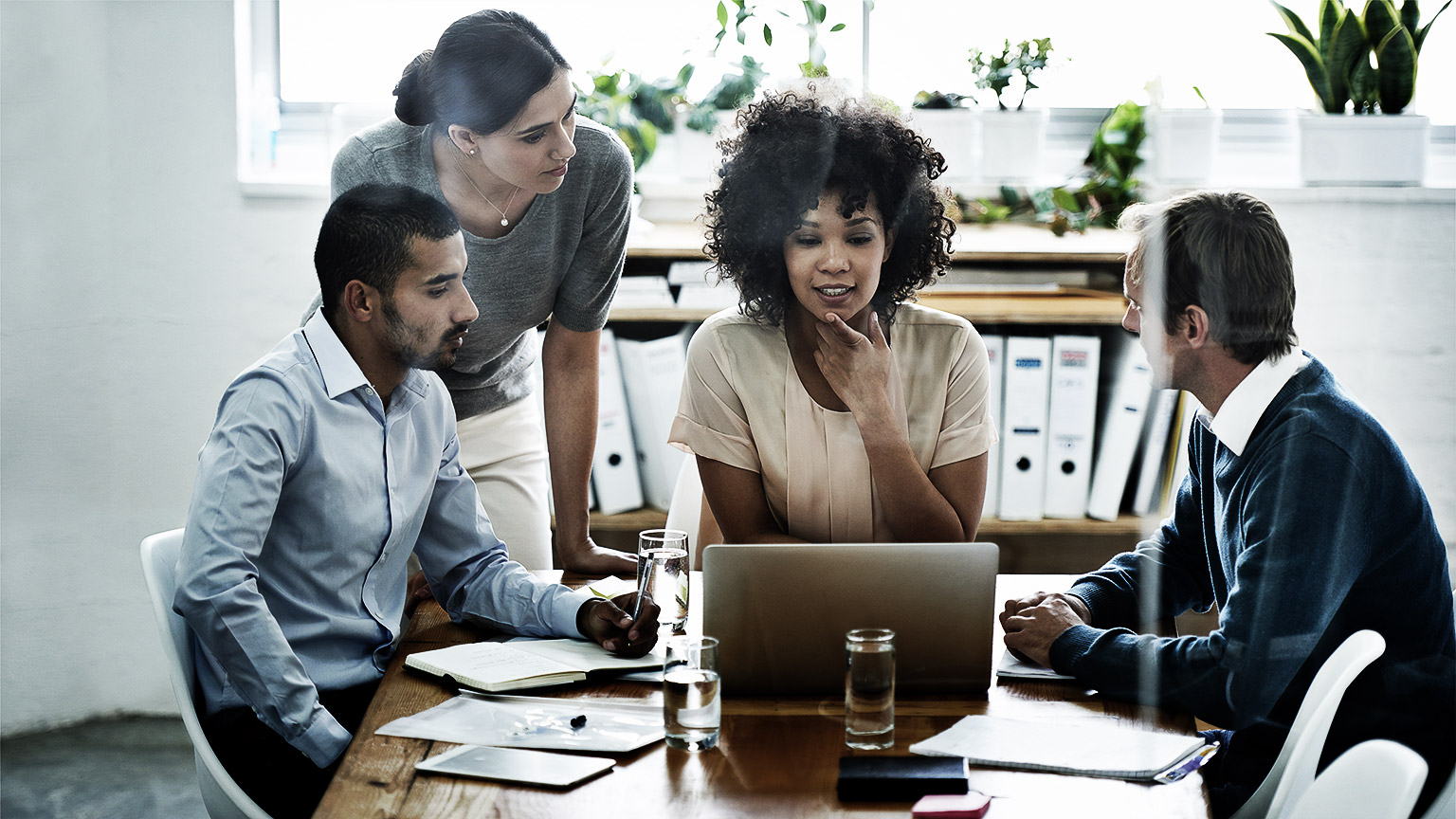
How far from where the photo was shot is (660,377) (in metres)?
2.31

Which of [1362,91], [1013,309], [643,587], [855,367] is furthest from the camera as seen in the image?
[1013,309]

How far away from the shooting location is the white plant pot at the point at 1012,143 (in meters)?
2.37

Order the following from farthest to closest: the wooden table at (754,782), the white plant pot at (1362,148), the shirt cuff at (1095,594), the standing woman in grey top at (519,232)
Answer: the white plant pot at (1362,148), the standing woman in grey top at (519,232), the shirt cuff at (1095,594), the wooden table at (754,782)

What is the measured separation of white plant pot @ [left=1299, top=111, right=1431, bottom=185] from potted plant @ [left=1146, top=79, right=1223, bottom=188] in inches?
7.4

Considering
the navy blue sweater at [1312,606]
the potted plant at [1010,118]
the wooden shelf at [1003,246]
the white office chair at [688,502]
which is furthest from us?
the potted plant at [1010,118]

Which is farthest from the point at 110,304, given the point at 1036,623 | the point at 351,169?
the point at 1036,623

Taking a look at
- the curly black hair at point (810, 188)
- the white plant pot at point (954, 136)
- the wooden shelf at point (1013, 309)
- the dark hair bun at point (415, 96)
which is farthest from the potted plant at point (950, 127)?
the dark hair bun at point (415, 96)

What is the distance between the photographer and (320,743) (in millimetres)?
1242

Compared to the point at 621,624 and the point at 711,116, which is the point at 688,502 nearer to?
the point at 621,624

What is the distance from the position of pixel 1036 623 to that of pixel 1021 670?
0.05 metres

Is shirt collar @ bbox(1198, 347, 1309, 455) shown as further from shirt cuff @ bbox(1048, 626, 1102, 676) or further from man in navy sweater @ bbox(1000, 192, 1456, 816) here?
shirt cuff @ bbox(1048, 626, 1102, 676)

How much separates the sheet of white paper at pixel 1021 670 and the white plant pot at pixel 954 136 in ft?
4.38

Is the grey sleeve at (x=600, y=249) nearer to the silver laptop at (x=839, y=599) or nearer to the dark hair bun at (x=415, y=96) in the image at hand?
the dark hair bun at (x=415, y=96)

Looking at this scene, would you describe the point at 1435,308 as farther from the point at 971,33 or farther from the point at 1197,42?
the point at 971,33
